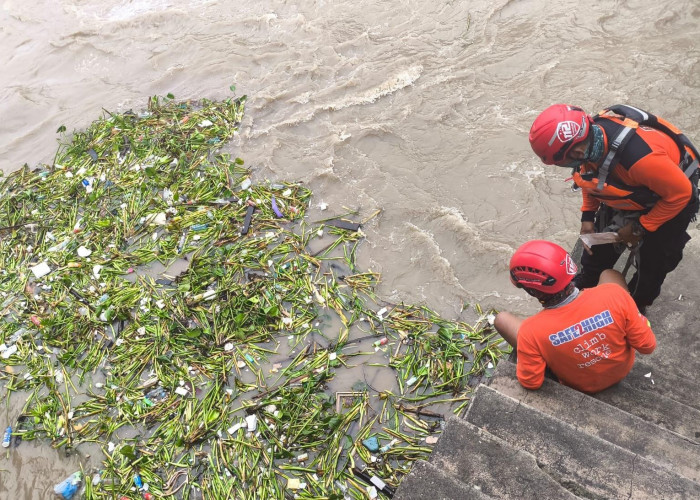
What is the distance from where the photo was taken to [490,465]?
2371 mm

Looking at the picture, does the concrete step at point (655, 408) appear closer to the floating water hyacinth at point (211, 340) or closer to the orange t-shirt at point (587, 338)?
the orange t-shirt at point (587, 338)

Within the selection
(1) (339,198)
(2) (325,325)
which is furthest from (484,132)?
(2) (325,325)

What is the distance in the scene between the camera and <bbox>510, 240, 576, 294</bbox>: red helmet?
2650 mm

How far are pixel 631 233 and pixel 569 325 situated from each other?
3.03ft

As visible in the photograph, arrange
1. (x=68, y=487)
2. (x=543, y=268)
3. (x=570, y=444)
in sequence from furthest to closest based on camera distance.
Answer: (x=68, y=487), (x=543, y=268), (x=570, y=444)

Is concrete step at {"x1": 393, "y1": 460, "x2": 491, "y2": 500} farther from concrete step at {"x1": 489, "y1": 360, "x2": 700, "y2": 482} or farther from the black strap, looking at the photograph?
the black strap

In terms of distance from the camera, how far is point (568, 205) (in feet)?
17.5

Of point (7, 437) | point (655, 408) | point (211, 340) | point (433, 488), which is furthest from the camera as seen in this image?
point (211, 340)

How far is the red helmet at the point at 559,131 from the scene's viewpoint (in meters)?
2.81

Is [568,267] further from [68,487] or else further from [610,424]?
[68,487]

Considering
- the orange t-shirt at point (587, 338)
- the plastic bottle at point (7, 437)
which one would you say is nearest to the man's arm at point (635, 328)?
the orange t-shirt at point (587, 338)

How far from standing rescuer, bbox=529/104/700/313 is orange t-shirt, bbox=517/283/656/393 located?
23.5 inches

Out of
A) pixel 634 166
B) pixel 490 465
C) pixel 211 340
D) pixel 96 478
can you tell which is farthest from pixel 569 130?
pixel 96 478

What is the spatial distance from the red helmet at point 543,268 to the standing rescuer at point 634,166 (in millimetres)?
585
